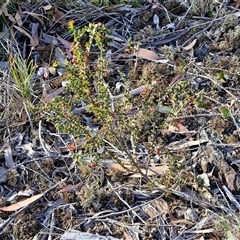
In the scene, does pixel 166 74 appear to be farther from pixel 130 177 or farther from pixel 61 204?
pixel 61 204

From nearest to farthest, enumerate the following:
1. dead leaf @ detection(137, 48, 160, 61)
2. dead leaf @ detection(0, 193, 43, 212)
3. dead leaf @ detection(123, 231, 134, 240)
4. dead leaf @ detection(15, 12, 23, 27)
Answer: dead leaf @ detection(123, 231, 134, 240), dead leaf @ detection(0, 193, 43, 212), dead leaf @ detection(137, 48, 160, 61), dead leaf @ detection(15, 12, 23, 27)

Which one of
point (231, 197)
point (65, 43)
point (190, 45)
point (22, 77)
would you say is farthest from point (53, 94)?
point (231, 197)

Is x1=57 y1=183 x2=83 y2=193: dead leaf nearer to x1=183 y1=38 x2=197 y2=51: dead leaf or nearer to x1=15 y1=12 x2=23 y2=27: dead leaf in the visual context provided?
x1=183 y1=38 x2=197 y2=51: dead leaf

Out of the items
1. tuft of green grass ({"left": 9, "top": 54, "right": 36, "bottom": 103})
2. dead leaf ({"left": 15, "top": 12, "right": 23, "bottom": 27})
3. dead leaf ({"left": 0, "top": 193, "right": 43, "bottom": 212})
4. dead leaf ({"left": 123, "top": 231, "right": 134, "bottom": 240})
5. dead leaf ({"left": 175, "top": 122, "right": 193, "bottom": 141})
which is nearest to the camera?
dead leaf ({"left": 123, "top": 231, "right": 134, "bottom": 240})

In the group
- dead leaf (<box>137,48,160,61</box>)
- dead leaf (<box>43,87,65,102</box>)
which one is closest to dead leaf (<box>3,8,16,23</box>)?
dead leaf (<box>43,87,65,102</box>)

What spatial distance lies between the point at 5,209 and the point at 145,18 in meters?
1.48

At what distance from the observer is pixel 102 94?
2217mm

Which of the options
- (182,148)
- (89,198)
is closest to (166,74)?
(182,148)

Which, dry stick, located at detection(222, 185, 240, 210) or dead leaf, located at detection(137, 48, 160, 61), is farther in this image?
dead leaf, located at detection(137, 48, 160, 61)

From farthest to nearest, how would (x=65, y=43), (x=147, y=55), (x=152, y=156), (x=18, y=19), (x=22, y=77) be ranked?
(x=18, y=19), (x=65, y=43), (x=147, y=55), (x=22, y=77), (x=152, y=156)

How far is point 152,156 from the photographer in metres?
2.55

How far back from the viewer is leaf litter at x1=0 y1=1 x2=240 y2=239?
7.64 ft

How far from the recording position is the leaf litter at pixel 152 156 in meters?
2.33

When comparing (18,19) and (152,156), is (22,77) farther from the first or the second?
(152,156)
